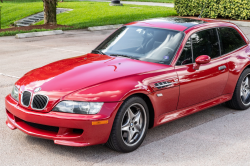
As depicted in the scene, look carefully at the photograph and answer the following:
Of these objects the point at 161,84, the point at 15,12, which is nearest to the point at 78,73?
the point at 161,84

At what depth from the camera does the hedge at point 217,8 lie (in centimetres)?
2127

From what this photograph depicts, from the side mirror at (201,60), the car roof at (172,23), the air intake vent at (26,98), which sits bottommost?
the air intake vent at (26,98)

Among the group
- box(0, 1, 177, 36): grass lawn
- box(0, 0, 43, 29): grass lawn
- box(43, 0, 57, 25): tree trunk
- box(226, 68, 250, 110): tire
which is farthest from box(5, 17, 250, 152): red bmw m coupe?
box(0, 0, 43, 29): grass lawn

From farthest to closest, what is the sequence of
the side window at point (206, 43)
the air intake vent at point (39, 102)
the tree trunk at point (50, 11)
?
the tree trunk at point (50, 11)
the side window at point (206, 43)
the air intake vent at point (39, 102)

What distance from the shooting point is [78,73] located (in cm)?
482

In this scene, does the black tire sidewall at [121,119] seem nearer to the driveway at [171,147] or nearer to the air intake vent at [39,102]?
the driveway at [171,147]

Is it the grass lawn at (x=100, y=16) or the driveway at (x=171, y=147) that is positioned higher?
the driveway at (x=171, y=147)

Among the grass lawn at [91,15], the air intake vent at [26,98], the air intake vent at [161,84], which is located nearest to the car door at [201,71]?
the air intake vent at [161,84]

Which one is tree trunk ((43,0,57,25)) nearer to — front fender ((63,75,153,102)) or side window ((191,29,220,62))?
side window ((191,29,220,62))

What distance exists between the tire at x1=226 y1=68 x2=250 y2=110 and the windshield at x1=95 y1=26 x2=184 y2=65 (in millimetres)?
1583

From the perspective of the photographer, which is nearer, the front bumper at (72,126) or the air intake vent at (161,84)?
the front bumper at (72,126)

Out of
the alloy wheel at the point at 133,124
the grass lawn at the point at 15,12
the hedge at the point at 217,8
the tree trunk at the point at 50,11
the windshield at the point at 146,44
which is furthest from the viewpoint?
the grass lawn at the point at 15,12

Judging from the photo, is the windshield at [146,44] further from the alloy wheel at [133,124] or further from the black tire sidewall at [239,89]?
the black tire sidewall at [239,89]

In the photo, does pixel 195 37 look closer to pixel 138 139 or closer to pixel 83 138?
pixel 138 139
